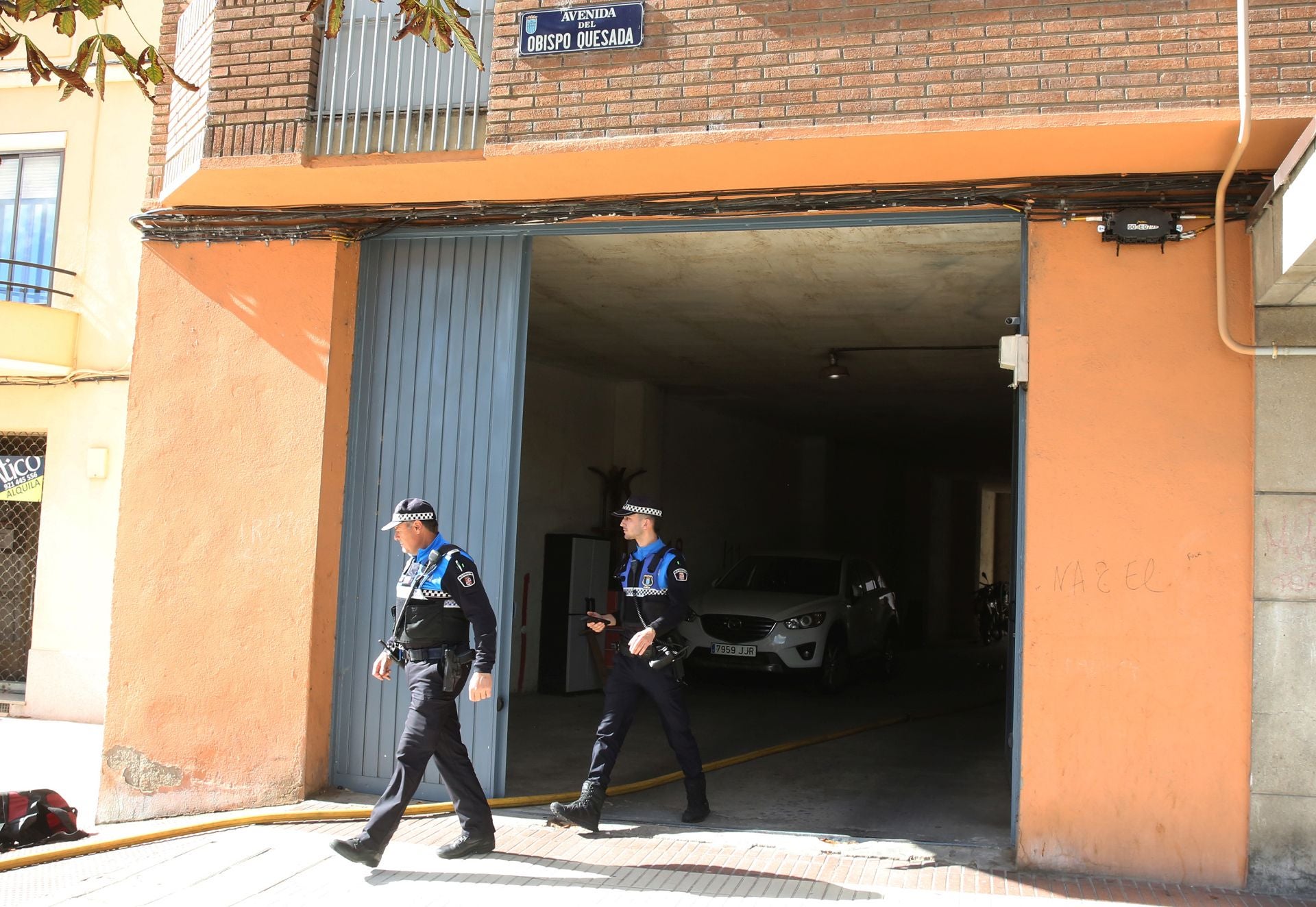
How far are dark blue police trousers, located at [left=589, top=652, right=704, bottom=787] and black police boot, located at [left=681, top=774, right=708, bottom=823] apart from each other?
Answer: 0.08 metres

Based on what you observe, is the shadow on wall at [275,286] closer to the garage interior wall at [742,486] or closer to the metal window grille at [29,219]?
the garage interior wall at [742,486]

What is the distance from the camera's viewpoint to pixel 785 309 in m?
9.59

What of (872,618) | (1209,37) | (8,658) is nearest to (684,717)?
(1209,37)

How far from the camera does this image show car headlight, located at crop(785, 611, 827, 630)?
12.1 m

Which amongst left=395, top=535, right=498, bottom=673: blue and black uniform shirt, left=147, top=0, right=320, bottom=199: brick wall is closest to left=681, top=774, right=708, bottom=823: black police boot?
left=395, top=535, right=498, bottom=673: blue and black uniform shirt

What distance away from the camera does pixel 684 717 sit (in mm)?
6484

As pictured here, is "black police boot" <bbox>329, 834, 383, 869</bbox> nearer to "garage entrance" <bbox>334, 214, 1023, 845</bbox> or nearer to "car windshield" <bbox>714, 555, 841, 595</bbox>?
"garage entrance" <bbox>334, 214, 1023, 845</bbox>

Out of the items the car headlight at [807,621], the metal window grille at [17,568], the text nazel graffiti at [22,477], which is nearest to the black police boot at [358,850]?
the car headlight at [807,621]

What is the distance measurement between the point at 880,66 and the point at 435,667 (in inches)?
151

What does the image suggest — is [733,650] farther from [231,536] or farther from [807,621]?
[231,536]

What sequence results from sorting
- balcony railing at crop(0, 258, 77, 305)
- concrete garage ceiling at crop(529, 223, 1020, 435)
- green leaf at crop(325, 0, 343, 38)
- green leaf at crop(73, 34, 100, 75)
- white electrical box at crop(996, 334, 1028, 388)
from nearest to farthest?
green leaf at crop(73, 34, 100, 75) < green leaf at crop(325, 0, 343, 38) < white electrical box at crop(996, 334, 1028, 388) < concrete garage ceiling at crop(529, 223, 1020, 435) < balcony railing at crop(0, 258, 77, 305)

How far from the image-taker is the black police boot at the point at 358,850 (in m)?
5.39

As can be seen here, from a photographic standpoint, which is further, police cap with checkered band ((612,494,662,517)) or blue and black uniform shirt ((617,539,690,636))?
police cap with checkered band ((612,494,662,517))

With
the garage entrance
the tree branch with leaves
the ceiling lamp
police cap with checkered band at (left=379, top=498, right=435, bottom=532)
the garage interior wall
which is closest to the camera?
the tree branch with leaves
